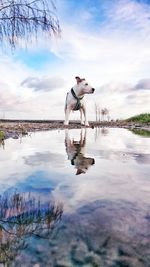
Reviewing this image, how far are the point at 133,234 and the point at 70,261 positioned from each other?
820 mm

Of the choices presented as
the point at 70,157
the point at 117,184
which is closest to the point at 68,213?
the point at 117,184

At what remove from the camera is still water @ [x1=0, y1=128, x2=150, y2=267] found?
258cm

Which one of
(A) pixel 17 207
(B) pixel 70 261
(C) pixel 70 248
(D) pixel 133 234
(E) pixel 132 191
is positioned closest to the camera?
(B) pixel 70 261

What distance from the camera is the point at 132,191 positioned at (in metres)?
4.64

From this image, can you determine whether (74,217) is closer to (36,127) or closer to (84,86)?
(36,127)

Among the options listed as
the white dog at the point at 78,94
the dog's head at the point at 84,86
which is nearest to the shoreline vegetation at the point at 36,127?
the white dog at the point at 78,94

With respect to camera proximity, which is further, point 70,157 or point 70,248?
point 70,157

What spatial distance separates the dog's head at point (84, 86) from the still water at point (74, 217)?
54.4 ft

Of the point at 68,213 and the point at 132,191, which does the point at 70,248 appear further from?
the point at 132,191

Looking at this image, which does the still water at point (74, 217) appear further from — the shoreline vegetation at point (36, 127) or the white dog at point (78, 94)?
the white dog at point (78, 94)

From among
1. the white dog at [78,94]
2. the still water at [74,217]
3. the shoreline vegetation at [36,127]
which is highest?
the white dog at [78,94]

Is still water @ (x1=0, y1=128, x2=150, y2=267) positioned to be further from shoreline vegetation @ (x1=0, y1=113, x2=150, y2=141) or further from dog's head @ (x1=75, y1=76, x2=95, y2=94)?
dog's head @ (x1=75, y1=76, x2=95, y2=94)

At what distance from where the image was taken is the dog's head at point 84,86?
22.6m

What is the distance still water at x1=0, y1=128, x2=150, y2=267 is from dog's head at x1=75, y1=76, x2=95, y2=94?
1658 cm
